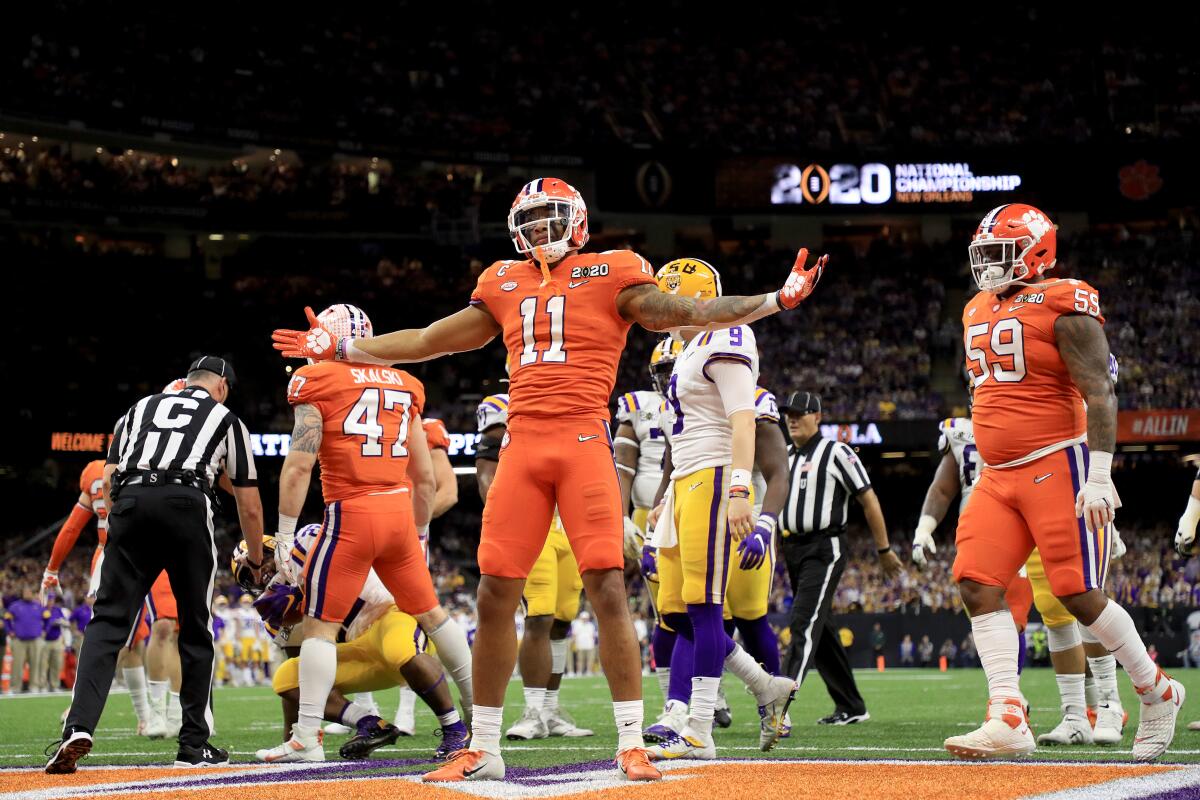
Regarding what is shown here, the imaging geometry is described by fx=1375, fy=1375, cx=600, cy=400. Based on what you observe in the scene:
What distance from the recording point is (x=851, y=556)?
3195 centimetres

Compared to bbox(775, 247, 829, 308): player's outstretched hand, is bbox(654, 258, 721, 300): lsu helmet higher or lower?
higher

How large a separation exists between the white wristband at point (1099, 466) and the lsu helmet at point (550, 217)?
220 cm

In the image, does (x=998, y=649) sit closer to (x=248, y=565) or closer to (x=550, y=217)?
(x=550, y=217)

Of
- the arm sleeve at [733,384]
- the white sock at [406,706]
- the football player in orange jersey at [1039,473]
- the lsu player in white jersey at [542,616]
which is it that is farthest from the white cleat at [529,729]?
the football player in orange jersey at [1039,473]

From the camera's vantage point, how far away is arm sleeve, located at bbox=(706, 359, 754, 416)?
613 cm

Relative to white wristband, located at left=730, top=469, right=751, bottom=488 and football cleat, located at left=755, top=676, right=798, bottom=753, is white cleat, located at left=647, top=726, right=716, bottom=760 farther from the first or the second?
white wristband, located at left=730, top=469, right=751, bottom=488

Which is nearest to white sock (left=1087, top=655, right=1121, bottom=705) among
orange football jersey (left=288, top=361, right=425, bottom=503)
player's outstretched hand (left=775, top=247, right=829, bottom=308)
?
player's outstretched hand (left=775, top=247, right=829, bottom=308)

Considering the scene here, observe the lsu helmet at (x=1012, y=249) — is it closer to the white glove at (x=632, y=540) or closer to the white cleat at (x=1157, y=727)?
the white cleat at (x=1157, y=727)

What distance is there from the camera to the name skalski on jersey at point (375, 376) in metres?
6.76

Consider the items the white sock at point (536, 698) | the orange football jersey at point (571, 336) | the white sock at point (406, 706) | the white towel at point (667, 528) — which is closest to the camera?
the orange football jersey at point (571, 336)

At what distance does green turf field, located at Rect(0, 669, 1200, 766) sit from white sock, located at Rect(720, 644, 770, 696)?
0.33 metres

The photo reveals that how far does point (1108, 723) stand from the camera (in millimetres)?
7047

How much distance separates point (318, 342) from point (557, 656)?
3872 mm

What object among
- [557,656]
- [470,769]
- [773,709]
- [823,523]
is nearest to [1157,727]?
[773,709]
